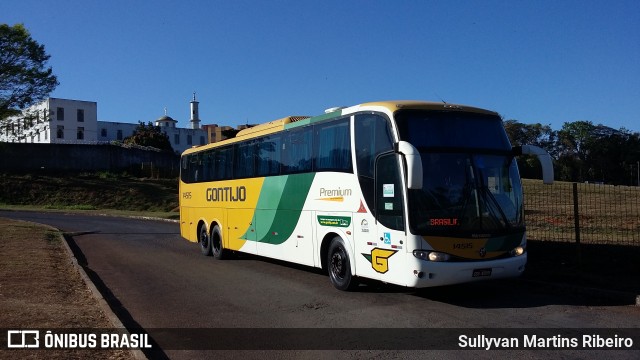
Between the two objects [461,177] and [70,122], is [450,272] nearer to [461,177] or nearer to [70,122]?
[461,177]

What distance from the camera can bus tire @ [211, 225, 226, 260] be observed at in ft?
53.0

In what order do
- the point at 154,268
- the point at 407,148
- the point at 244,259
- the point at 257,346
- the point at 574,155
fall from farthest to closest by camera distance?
1. the point at 574,155
2. the point at 244,259
3. the point at 154,268
4. the point at 407,148
5. the point at 257,346

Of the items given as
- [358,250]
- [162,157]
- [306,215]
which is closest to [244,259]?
[306,215]

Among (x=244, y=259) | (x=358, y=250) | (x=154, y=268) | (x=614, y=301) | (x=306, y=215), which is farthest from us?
(x=244, y=259)

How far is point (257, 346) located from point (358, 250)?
3441 mm

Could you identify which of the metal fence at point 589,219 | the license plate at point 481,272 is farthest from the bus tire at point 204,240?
the license plate at point 481,272

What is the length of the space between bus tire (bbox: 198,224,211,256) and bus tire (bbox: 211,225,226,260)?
26 cm

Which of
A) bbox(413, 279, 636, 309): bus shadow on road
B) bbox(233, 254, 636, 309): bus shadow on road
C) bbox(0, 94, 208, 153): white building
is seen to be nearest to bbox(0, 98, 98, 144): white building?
bbox(0, 94, 208, 153): white building

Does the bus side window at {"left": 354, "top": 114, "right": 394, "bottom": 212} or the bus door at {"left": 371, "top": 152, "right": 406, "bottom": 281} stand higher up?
the bus side window at {"left": 354, "top": 114, "right": 394, "bottom": 212}

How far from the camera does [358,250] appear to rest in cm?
988

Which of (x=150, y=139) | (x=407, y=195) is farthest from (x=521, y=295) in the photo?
(x=150, y=139)

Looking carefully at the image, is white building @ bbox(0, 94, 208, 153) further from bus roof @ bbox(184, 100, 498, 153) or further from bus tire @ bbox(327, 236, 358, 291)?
bus tire @ bbox(327, 236, 358, 291)

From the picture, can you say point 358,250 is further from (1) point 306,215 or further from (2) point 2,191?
(2) point 2,191

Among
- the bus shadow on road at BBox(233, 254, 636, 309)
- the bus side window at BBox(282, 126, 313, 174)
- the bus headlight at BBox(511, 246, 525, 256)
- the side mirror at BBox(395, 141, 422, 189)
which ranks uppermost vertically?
the bus side window at BBox(282, 126, 313, 174)
